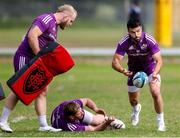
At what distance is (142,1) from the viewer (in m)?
54.0

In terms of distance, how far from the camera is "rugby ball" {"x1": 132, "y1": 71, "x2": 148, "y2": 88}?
11820 mm

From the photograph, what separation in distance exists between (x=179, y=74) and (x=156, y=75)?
12.1m

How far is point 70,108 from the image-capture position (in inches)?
455

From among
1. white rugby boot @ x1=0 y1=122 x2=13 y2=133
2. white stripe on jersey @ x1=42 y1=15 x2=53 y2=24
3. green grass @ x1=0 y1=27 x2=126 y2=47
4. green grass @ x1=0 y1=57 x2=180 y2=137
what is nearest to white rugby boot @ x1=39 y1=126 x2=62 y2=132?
green grass @ x1=0 y1=57 x2=180 y2=137

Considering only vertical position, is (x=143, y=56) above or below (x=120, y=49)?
below

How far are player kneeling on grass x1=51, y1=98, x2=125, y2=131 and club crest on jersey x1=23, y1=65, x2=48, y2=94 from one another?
568 mm

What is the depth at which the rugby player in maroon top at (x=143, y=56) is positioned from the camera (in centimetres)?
1191

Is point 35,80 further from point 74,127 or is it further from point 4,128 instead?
point 74,127

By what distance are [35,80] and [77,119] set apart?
0.96 metres

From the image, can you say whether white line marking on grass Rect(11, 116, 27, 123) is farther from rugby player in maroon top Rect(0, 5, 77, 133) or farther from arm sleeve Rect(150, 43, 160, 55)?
arm sleeve Rect(150, 43, 160, 55)

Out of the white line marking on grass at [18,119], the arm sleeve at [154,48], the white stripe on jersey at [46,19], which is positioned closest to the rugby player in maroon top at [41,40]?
the white stripe on jersey at [46,19]

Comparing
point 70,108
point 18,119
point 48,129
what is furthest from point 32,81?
point 18,119

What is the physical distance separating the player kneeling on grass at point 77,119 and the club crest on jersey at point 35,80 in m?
0.57

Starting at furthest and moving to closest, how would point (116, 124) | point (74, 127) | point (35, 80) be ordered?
1. point (116, 124)
2. point (74, 127)
3. point (35, 80)
